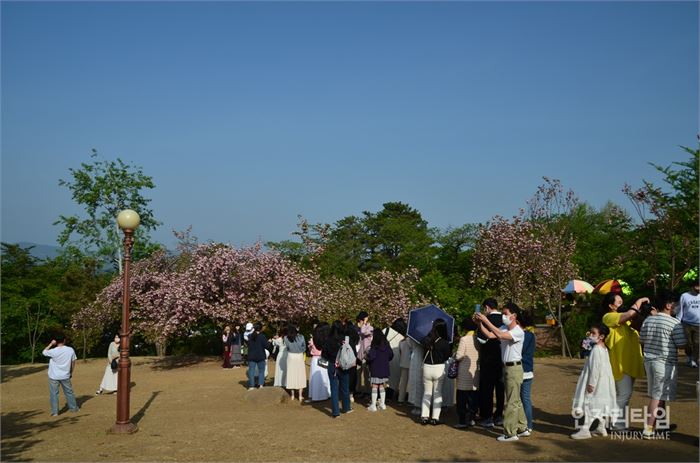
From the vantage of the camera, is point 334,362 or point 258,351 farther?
point 258,351

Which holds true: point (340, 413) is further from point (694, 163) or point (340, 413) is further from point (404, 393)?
point (694, 163)

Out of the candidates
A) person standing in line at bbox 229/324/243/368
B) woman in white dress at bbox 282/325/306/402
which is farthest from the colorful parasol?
woman in white dress at bbox 282/325/306/402

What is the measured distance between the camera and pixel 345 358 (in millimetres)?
11312

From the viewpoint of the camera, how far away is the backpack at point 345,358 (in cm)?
1131

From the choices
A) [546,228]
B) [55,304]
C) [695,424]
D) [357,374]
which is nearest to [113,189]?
[55,304]

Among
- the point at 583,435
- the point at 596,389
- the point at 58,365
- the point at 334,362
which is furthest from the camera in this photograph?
the point at 58,365

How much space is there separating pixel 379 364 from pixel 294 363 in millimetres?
2811

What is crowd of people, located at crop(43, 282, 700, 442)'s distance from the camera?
341 inches

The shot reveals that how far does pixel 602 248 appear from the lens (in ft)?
96.8

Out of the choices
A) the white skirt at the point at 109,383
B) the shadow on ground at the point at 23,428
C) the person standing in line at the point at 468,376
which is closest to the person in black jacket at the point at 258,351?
the white skirt at the point at 109,383

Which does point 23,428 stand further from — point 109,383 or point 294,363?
point 294,363

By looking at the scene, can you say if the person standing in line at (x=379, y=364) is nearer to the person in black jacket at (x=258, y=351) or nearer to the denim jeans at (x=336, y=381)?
the denim jeans at (x=336, y=381)

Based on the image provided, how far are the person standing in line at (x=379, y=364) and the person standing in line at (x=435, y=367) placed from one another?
1.32m

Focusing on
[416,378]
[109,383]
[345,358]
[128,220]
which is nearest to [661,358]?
[416,378]
